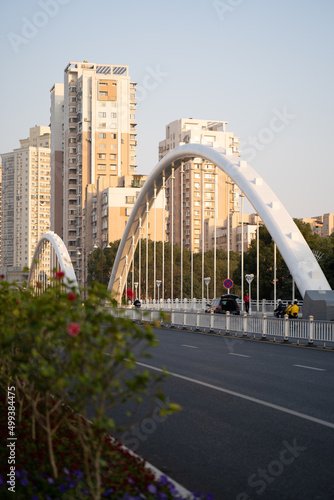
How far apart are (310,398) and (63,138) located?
161m

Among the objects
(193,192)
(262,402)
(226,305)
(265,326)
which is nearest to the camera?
(262,402)

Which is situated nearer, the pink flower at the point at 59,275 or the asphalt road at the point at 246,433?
the pink flower at the point at 59,275

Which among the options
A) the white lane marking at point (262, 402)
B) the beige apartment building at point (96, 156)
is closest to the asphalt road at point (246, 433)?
the white lane marking at point (262, 402)

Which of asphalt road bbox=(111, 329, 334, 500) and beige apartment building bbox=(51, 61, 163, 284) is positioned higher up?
beige apartment building bbox=(51, 61, 163, 284)

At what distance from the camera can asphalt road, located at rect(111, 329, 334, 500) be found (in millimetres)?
6711

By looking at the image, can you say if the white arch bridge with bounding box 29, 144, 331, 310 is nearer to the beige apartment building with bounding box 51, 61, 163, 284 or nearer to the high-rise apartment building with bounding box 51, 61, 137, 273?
the beige apartment building with bounding box 51, 61, 163, 284

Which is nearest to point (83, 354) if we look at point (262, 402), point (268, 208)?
point (262, 402)

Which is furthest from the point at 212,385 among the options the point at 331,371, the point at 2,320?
the point at 2,320

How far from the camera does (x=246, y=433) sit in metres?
8.95

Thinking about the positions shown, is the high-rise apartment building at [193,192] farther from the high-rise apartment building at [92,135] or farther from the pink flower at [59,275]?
the pink flower at [59,275]

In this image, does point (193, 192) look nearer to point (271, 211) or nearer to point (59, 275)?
point (271, 211)

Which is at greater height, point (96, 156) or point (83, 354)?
point (96, 156)

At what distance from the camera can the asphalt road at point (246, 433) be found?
6.71 metres

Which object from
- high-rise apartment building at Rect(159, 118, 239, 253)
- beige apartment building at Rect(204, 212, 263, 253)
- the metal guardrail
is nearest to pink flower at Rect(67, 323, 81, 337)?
the metal guardrail
